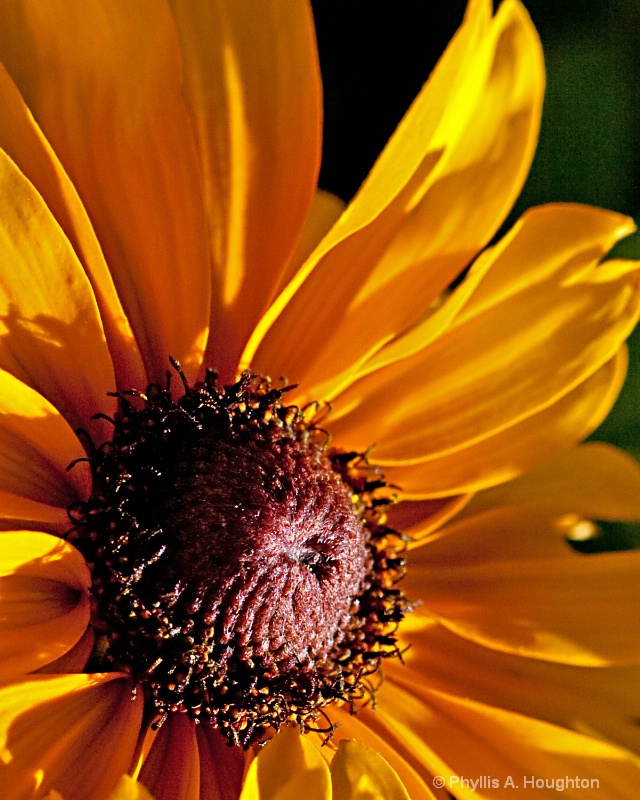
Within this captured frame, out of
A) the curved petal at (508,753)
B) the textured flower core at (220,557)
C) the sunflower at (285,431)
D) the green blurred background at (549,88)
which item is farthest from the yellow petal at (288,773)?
the green blurred background at (549,88)

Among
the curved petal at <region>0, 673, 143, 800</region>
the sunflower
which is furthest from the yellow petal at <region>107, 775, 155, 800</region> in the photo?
the curved petal at <region>0, 673, 143, 800</region>

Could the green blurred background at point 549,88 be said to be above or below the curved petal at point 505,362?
above

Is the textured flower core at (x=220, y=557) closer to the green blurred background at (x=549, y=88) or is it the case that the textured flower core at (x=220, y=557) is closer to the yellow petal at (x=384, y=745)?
the yellow petal at (x=384, y=745)

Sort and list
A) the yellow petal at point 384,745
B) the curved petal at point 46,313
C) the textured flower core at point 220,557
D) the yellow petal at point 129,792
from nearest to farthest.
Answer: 1. the yellow petal at point 129,792
2. the curved petal at point 46,313
3. the textured flower core at point 220,557
4. the yellow petal at point 384,745

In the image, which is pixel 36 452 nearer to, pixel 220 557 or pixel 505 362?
pixel 220 557

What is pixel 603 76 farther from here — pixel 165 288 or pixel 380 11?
pixel 165 288

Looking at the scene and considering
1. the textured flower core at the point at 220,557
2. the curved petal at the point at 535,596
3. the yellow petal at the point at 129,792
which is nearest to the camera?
the yellow petal at the point at 129,792

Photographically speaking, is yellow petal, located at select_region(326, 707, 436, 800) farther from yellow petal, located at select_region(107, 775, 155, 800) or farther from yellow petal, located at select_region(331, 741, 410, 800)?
yellow petal, located at select_region(107, 775, 155, 800)
